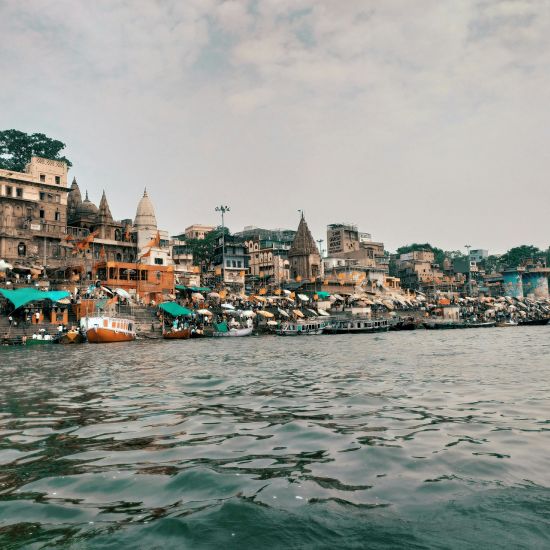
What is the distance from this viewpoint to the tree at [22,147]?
70.3m

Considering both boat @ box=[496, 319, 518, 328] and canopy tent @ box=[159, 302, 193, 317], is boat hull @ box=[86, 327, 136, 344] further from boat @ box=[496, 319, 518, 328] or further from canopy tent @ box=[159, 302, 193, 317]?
boat @ box=[496, 319, 518, 328]

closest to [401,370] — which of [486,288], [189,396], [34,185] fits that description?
[189,396]

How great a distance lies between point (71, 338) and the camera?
38000 millimetres

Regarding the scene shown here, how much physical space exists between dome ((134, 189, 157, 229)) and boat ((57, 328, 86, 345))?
36637mm

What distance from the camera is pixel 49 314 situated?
42.4 m

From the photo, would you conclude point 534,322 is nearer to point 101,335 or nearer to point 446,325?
point 446,325

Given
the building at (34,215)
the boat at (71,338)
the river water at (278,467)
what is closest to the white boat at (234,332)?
the boat at (71,338)

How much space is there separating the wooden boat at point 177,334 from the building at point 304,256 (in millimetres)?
40125

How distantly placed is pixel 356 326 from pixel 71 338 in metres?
32.0

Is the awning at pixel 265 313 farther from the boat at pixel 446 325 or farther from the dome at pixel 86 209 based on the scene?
the dome at pixel 86 209

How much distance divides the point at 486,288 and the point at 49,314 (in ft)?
302

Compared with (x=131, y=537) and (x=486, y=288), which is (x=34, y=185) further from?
(x=486, y=288)

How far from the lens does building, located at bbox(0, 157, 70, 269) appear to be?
54.3m

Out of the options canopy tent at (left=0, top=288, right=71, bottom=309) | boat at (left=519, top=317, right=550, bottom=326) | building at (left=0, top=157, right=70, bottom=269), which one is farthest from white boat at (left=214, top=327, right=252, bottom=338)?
boat at (left=519, top=317, right=550, bottom=326)
